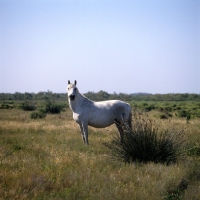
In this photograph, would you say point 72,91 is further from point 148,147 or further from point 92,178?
point 92,178

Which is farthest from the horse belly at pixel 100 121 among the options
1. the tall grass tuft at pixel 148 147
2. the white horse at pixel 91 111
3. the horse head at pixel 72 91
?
the tall grass tuft at pixel 148 147

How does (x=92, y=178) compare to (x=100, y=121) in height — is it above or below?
below

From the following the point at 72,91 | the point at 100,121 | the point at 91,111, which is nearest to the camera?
the point at 72,91

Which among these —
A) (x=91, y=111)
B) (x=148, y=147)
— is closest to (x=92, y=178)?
(x=148, y=147)

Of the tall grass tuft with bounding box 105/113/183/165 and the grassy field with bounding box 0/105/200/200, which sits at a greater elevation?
the tall grass tuft with bounding box 105/113/183/165

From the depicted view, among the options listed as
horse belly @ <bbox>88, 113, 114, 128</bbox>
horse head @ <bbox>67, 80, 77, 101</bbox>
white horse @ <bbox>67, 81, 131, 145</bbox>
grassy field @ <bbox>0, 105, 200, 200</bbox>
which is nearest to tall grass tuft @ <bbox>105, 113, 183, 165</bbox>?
grassy field @ <bbox>0, 105, 200, 200</bbox>

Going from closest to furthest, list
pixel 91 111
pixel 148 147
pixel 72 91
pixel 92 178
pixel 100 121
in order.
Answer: pixel 92 178 < pixel 148 147 < pixel 72 91 < pixel 91 111 < pixel 100 121

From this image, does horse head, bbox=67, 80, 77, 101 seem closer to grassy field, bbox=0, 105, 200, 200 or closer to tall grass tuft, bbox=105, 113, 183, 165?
grassy field, bbox=0, 105, 200, 200

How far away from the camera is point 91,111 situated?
10.3 meters

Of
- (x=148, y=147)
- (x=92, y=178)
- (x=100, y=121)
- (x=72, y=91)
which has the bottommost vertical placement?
(x=92, y=178)

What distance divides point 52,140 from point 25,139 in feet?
3.49

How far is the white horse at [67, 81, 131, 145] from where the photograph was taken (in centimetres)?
1009

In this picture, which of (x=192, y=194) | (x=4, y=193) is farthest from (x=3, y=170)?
(x=192, y=194)

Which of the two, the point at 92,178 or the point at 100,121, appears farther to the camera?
the point at 100,121
